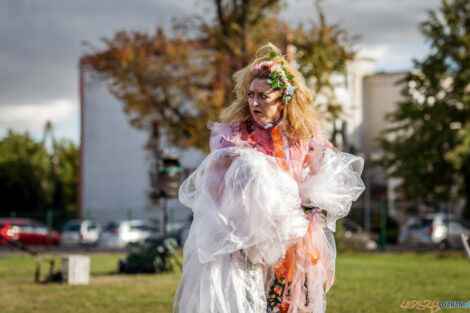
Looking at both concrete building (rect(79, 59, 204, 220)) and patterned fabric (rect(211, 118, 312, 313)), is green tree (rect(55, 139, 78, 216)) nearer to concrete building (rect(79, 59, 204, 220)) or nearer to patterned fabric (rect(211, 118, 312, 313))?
concrete building (rect(79, 59, 204, 220))

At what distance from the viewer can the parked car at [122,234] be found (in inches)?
1212

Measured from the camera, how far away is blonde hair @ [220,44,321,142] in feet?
14.4

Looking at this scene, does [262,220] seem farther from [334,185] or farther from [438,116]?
[438,116]

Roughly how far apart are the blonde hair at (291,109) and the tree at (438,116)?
21.7m

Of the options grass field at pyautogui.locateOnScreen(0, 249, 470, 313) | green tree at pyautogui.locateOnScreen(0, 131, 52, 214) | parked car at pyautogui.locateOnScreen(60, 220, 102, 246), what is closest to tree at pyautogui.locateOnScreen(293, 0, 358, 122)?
grass field at pyautogui.locateOnScreen(0, 249, 470, 313)

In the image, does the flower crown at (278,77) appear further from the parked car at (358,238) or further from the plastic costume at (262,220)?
the parked car at (358,238)

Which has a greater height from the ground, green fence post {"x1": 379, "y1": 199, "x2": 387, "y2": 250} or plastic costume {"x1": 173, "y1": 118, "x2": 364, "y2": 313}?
plastic costume {"x1": 173, "y1": 118, "x2": 364, "y2": 313}

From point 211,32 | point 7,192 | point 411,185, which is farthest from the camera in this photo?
point 7,192

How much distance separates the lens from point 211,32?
22.7m

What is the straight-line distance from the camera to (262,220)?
3.98 meters

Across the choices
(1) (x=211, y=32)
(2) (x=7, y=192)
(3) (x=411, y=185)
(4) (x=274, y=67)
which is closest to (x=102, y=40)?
(1) (x=211, y=32)

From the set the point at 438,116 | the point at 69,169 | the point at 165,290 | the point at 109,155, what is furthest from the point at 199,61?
the point at 69,169

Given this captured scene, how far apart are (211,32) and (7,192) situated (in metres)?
30.1

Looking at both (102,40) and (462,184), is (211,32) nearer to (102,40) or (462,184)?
(102,40)
